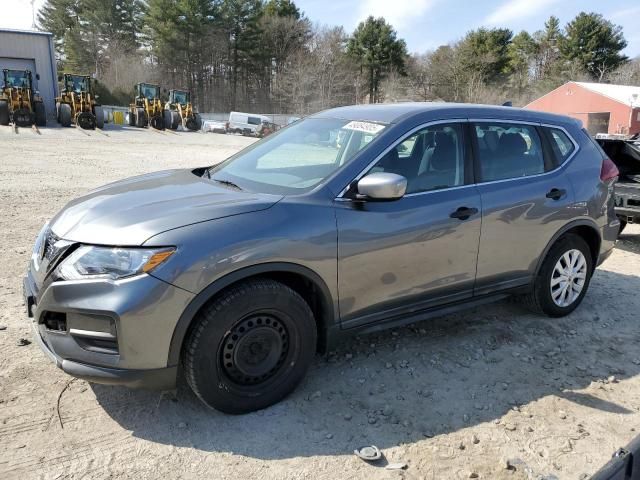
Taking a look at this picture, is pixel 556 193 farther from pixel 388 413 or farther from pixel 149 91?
pixel 149 91

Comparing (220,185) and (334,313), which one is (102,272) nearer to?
(220,185)

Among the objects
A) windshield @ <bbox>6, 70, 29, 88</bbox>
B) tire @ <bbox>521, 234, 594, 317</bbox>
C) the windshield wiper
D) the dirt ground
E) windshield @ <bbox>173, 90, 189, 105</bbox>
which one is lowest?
the dirt ground

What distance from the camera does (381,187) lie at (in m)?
2.96

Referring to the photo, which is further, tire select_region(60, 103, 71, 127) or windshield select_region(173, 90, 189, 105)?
windshield select_region(173, 90, 189, 105)

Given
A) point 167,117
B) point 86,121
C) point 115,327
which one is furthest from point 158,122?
point 115,327

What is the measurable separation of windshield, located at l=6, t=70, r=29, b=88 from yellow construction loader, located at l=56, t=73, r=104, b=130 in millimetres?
1835

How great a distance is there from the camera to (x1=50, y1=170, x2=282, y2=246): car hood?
2.61 meters

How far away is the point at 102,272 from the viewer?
2.52 metres

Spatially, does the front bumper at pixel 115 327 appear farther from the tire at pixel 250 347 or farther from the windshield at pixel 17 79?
the windshield at pixel 17 79

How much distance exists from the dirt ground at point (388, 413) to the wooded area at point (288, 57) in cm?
5290

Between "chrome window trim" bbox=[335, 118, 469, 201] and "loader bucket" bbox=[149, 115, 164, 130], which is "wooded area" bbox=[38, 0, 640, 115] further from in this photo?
"chrome window trim" bbox=[335, 118, 469, 201]

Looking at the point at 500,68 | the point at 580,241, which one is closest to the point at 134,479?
the point at 580,241

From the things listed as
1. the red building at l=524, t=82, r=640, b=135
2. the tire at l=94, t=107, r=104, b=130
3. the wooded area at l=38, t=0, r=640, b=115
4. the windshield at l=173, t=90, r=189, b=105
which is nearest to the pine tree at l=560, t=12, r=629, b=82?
the wooded area at l=38, t=0, r=640, b=115

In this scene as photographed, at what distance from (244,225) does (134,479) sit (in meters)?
1.33
